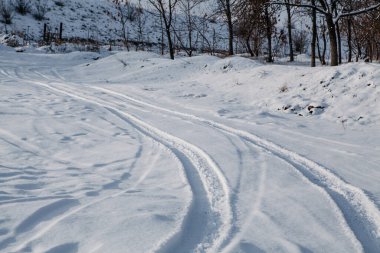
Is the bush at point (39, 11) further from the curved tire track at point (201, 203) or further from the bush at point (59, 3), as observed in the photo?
the curved tire track at point (201, 203)

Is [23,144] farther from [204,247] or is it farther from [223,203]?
[204,247]

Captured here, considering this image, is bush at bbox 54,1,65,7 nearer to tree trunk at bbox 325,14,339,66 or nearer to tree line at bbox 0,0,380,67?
tree line at bbox 0,0,380,67

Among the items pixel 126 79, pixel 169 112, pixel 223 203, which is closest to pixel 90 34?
pixel 126 79

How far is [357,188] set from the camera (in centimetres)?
387

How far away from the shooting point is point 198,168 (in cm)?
452

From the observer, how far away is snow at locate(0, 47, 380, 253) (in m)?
2.90

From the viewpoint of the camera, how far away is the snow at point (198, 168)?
2.90 m

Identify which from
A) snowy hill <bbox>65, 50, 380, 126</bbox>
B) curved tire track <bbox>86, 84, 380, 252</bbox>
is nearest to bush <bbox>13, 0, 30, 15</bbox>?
snowy hill <bbox>65, 50, 380, 126</bbox>

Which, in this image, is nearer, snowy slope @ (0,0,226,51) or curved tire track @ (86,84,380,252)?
curved tire track @ (86,84,380,252)

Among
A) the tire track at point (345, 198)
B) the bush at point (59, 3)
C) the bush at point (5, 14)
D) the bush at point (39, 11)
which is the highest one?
the bush at point (59, 3)

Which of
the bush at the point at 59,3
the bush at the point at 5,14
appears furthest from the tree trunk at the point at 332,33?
the bush at the point at 59,3

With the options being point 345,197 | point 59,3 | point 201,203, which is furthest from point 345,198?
point 59,3

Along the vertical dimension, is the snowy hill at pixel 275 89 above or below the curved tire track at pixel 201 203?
above

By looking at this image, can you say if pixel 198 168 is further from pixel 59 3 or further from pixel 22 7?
pixel 59 3
